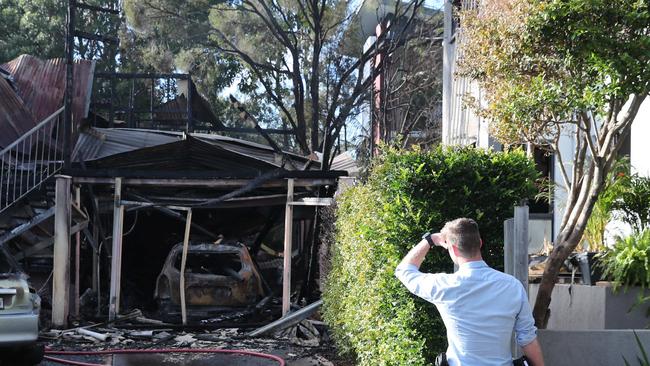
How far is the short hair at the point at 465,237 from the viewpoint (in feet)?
14.1

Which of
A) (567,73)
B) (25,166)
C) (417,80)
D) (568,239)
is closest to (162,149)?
(25,166)

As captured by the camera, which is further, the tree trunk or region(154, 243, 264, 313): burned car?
region(154, 243, 264, 313): burned car

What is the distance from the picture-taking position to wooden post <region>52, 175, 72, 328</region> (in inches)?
496

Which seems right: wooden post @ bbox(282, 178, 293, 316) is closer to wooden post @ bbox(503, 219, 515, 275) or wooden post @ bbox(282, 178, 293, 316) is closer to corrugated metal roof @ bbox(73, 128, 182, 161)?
corrugated metal roof @ bbox(73, 128, 182, 161)

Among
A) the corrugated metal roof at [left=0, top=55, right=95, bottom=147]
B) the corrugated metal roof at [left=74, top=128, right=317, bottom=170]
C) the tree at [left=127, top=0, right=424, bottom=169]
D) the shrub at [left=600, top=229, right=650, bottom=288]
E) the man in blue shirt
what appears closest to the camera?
the man in blue shirt

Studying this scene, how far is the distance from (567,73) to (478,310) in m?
3.41

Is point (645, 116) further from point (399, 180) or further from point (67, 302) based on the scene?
point (67, 302)

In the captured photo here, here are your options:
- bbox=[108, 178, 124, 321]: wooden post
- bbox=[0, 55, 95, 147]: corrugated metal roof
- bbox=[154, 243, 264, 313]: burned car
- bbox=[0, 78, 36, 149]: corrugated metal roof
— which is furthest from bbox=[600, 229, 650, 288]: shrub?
bbox=[0, 55, 95, 147]: corrugated metal roof

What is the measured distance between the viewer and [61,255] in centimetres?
1275

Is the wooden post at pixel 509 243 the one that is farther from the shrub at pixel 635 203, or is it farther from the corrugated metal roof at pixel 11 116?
the corrugated metal roof at pixel 11 116

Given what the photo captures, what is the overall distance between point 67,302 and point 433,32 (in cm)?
1396

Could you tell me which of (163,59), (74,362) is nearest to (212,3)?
(163,59)

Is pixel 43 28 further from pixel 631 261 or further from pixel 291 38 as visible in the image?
pixel 631 261

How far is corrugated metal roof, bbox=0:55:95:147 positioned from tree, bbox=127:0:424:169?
411cm
